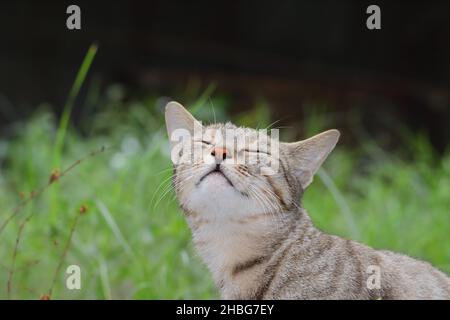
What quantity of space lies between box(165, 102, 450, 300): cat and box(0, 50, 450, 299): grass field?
266 millimetres

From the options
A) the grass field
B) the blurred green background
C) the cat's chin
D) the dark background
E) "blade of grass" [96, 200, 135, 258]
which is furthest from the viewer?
the dark background

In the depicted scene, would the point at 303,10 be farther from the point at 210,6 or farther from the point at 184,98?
the point at 184,98

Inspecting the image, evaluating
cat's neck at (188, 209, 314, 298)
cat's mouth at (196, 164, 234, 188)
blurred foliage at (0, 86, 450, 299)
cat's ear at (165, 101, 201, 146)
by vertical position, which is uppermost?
cat's ear at (165, 101, 201, 146)

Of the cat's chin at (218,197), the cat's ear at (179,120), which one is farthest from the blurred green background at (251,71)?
the cat's chin at (218,197)

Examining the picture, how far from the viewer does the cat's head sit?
268 cm

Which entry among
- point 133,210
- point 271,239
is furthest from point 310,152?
point 133,210

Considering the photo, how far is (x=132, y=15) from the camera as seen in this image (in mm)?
7879

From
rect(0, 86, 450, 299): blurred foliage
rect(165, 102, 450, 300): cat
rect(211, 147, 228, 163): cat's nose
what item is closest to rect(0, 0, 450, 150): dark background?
rect(0, 86, 450, 299): blurred foliage

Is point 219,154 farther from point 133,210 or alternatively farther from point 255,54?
point 255,54

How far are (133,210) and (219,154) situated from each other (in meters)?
1.87

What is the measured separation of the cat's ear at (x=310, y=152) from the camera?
295cm

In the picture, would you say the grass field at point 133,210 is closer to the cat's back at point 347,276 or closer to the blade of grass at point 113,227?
the blade of grass at point 113,227

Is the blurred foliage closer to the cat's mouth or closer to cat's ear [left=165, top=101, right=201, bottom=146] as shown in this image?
cat's ear [left=165, top=101, right=201, bottom=146]

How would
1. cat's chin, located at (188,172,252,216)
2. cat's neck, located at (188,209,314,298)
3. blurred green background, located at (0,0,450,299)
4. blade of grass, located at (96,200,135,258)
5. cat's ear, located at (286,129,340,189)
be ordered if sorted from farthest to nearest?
blurred green background, located at (0,0,450,299)
blade of grass, located at (96,200,135,258)
cat's ear, located at (286,129,340,189)
cat's neck, located at (188,209,314,298)
cat's chin, located at (188,172,252,216)
